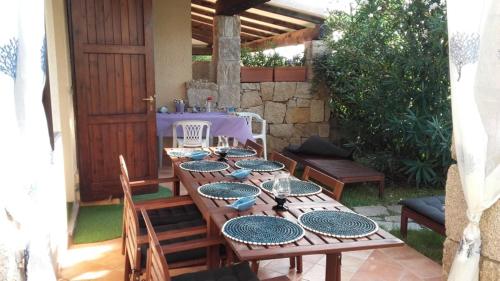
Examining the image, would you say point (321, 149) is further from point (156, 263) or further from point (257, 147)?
point (156, 263)

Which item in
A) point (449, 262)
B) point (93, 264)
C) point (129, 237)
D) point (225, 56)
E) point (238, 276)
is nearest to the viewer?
point (449, 262)

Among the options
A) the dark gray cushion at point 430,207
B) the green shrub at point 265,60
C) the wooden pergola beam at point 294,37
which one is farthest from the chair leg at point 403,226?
the wooden pergola beam at point 294,37

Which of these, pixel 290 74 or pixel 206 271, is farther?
pixel 290 74

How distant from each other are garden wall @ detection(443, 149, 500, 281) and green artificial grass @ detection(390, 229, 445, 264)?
1.75 metres

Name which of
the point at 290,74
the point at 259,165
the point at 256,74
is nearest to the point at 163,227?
the point at 259,165

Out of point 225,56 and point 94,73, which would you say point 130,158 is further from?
point 225,56

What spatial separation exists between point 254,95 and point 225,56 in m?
0.74

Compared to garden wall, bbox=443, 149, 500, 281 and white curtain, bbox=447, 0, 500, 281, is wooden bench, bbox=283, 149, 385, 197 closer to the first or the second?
garden wall, bbox=443, 149, 500, 281

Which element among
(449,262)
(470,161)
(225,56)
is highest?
(225,56)

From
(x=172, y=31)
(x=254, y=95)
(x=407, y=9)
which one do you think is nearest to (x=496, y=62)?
(x=407, y=9)

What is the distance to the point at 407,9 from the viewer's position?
15.8 feet

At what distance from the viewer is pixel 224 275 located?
2035 mm

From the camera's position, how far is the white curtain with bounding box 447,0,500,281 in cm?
140

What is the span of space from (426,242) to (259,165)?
1.67 metres
